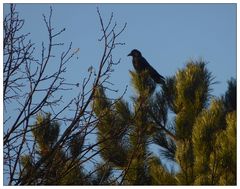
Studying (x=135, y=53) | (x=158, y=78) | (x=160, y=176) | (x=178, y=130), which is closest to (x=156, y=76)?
(x=158, y=78)

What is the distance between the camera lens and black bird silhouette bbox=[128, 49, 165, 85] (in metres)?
5.58

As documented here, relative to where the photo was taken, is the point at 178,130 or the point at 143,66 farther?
the point at 143,66

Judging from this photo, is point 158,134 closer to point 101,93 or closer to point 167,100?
point 167,100

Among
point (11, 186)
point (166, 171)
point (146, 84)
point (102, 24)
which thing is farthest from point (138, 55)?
point (11, 186)

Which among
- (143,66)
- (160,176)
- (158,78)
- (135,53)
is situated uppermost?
(135,53)

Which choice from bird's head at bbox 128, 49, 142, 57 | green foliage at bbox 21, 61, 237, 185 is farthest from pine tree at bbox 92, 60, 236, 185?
bird's head at bbox 128, 49, 142, 57

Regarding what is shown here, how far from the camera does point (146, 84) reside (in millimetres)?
5176

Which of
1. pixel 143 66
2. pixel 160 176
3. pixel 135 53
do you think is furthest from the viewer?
pixel 135 53

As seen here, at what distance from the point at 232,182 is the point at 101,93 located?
159 centimetres

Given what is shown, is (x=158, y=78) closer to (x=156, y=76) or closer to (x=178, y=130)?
(x=156, y=76)

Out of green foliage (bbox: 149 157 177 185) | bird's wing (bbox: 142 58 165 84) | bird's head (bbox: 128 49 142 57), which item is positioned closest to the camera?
green foliage (bbox: 149 157 177 185)

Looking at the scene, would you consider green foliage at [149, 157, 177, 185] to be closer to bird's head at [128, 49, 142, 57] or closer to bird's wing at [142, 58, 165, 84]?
bird's wing at [142, 58, 165, 84]

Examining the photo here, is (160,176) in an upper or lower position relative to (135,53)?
lower

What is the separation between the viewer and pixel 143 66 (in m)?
6.17
